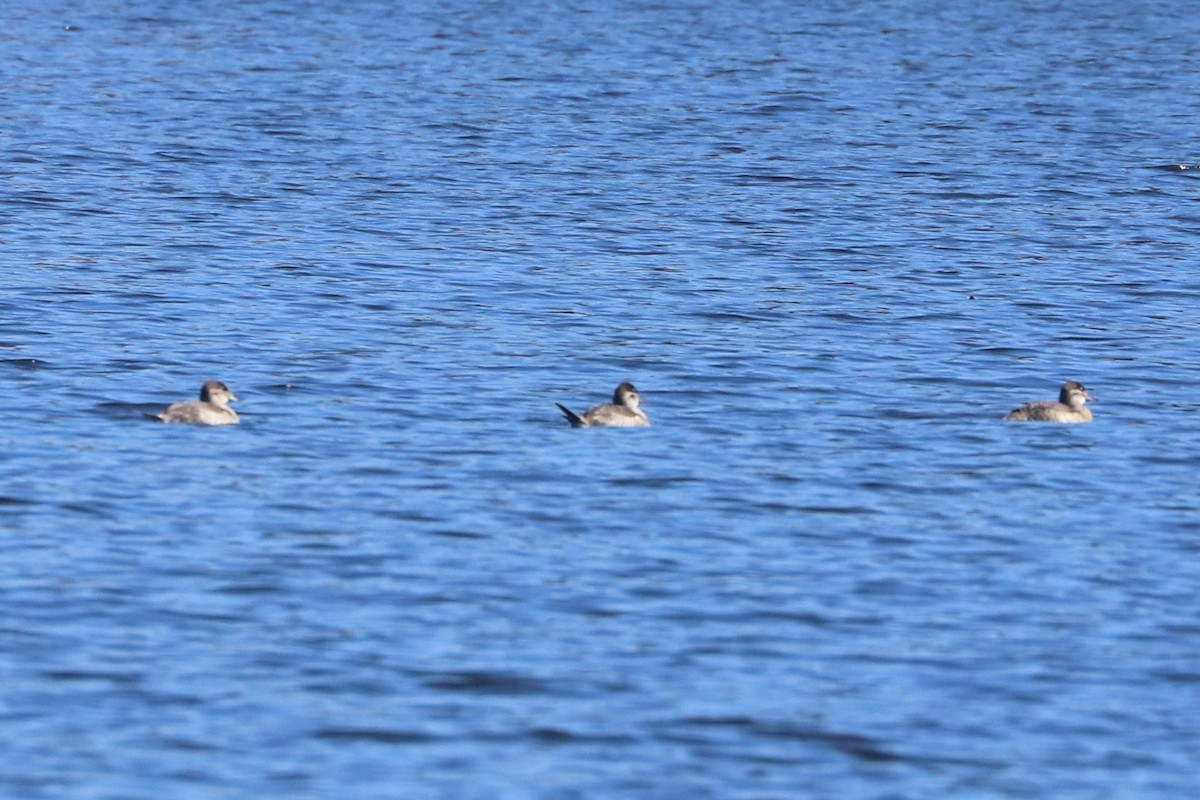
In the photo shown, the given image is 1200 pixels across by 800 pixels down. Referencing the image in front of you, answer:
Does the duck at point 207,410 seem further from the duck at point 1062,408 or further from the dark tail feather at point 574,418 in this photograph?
the duck at point 1062,408

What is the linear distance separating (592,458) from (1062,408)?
387cm

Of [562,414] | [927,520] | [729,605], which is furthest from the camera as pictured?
[562,414]

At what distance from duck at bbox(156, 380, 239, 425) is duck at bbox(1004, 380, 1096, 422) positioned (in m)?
6.13

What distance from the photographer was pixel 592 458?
16.2 m

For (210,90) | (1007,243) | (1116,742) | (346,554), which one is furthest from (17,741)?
(210,90)

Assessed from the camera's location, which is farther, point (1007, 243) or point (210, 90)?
point (210, 90)

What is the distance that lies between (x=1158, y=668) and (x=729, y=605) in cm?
243

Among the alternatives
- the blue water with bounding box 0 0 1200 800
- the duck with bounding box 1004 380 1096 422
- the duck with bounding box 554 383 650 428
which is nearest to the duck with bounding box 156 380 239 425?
the blue water with bounding box 0 0 1200 800

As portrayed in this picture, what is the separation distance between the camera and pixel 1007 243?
26.4 m

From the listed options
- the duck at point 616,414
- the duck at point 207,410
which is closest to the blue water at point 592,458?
the duck at point 616,414

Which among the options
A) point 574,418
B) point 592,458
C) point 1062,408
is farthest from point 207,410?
point 1062,408

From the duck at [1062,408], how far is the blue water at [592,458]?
6.3 inches

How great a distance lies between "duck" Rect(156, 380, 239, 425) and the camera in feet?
54.6

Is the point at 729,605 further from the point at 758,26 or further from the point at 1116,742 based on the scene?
the point at 758,26
